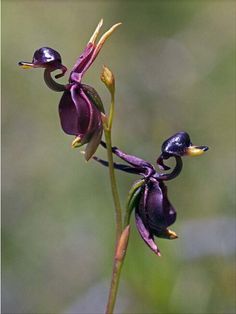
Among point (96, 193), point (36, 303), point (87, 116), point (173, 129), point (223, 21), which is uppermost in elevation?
point (223, 21)

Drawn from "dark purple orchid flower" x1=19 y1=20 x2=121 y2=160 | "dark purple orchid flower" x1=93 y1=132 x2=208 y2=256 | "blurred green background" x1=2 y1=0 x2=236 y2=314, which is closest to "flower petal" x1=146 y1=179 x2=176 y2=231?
"dark purple orchid flower" x1=93 y1=132 x2=208 y2=256

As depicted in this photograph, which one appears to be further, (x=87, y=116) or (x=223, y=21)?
(x=223, y=21)

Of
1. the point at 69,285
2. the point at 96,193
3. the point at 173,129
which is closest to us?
the point at 69,285

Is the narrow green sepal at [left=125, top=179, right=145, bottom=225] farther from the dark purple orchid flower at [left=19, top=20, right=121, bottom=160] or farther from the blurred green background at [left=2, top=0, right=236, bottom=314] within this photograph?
the blurred green background at [left=2, top=0, right=236, bottom=314]

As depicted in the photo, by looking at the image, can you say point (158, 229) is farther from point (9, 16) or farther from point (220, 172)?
point (9, 16)

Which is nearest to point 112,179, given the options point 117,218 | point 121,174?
point 117,218

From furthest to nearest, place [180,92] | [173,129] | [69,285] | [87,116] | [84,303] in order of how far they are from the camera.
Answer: [180,92] → [173,129] → [69,285] → [84,303] → [87,116]

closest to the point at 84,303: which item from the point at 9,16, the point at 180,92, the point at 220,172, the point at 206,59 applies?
the point at 220,172
